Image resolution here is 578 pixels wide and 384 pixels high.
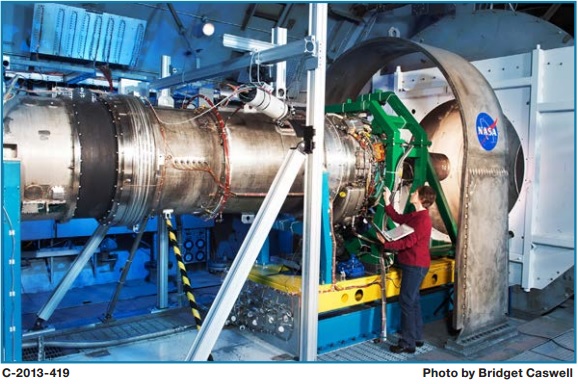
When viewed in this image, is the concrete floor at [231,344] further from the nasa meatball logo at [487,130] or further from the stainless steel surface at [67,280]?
the nasa meatball logo at [487,130]

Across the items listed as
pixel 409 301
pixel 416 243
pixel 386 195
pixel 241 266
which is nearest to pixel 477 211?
pixel 416 243

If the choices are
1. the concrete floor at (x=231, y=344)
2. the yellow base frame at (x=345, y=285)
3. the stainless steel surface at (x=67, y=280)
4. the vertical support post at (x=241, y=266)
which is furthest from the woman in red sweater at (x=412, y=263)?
the stainless steel surface at (x=67, y=280)

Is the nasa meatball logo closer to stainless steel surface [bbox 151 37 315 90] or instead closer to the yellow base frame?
the yellow base frame

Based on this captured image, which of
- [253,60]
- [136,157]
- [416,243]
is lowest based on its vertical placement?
[416,243]

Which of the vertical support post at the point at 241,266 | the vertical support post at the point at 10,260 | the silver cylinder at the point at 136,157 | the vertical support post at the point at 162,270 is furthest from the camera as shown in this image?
the vertical support post at the point at 162,270

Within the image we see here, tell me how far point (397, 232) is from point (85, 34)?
3744 mm

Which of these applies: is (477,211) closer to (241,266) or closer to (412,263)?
(412,263)

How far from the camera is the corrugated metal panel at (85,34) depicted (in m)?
5.21

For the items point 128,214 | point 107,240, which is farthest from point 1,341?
point 107,240

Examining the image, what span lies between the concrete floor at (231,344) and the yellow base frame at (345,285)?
33cm

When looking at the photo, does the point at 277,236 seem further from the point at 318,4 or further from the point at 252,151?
the point at 318,4

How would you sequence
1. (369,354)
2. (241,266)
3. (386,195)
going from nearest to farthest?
(241,266) → (369,354) → (386,195)

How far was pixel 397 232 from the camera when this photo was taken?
3.84 metres

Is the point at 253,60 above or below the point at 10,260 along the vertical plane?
above
